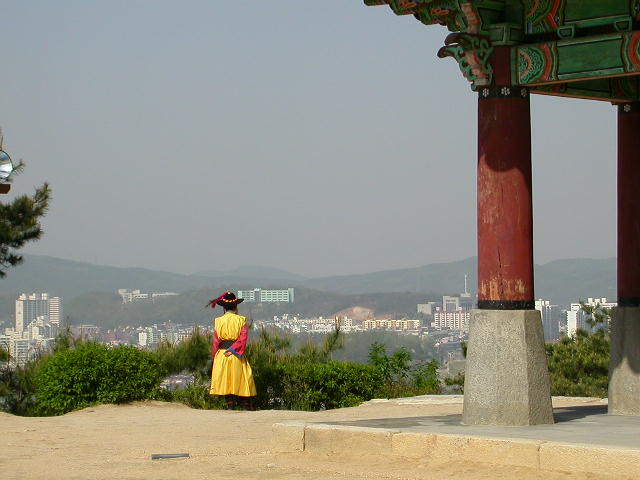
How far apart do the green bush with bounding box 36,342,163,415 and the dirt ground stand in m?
0.28

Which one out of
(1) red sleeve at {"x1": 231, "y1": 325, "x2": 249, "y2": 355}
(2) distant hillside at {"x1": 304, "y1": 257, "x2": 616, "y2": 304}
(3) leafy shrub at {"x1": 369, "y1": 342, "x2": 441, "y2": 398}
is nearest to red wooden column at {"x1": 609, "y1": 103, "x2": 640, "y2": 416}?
(1) red sleeve at {"x1": 231, "y1": 325, "x2": 249, "y2": 355}

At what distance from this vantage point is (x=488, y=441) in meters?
9.90

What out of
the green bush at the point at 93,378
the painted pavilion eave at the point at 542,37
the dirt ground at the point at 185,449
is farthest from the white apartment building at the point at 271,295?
the painted pavilion eave at the point at 542,37

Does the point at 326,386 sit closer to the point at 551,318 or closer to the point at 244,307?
the point at 551,318

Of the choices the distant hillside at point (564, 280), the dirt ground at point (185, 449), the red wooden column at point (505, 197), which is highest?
the distant hillside at point (564, 280)

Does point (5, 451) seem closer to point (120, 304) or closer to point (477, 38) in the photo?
point (477, 38)

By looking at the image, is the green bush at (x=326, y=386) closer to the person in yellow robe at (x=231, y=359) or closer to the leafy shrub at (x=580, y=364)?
the person in yellow robe at (x=231, y=359)

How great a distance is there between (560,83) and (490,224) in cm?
152

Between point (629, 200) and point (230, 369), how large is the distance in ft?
21.5

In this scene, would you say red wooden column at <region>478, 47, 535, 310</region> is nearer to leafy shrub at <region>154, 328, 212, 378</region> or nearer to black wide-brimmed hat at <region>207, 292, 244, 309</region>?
black wide-brimmed hat at <region>207, 292, 244, 309</region>

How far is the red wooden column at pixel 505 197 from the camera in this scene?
1138 cm

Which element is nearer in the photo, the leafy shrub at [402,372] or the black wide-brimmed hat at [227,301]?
the black wide-brimmed hat at [227,301]

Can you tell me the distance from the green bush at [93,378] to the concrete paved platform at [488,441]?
246 inches

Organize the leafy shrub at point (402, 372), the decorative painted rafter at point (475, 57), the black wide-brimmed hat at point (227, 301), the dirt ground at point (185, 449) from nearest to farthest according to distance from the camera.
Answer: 1. the dirt ground at point (185, 449)
2. the decorative painted rafter at point (475, 57)
3. the black wide-brimmed hat at point (227, 301)
4. the leafy shrub at point (402, 372)
